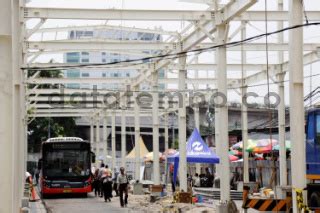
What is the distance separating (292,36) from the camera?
1569 cm

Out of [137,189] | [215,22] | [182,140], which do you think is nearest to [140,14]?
[215,22]

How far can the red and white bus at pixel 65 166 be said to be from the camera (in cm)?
3631

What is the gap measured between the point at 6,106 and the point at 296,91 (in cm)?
714

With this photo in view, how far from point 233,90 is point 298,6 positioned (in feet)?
68.9

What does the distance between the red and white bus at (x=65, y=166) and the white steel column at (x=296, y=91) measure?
72.9 ft

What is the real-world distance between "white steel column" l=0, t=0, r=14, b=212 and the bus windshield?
25.4 metres

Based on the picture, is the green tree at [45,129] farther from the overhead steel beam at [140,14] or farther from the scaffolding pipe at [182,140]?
the overhead steel beam at [140,14]

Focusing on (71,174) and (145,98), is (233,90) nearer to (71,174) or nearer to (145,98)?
(145,98)

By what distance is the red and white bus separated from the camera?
3631 centimetres

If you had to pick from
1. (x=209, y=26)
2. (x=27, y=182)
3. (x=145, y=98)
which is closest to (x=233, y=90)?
(x=145, y=98)

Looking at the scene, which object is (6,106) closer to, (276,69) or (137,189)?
(276,69)

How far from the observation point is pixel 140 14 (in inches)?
945

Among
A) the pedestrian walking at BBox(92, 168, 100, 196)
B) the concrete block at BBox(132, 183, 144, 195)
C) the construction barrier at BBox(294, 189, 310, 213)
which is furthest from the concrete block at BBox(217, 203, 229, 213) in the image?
the pedestrian walking at BBox(92, 168, 100, 196)

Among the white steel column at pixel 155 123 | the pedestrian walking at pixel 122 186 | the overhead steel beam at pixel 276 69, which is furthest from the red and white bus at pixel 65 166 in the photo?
the overhead steel beam at pixel 276 69
